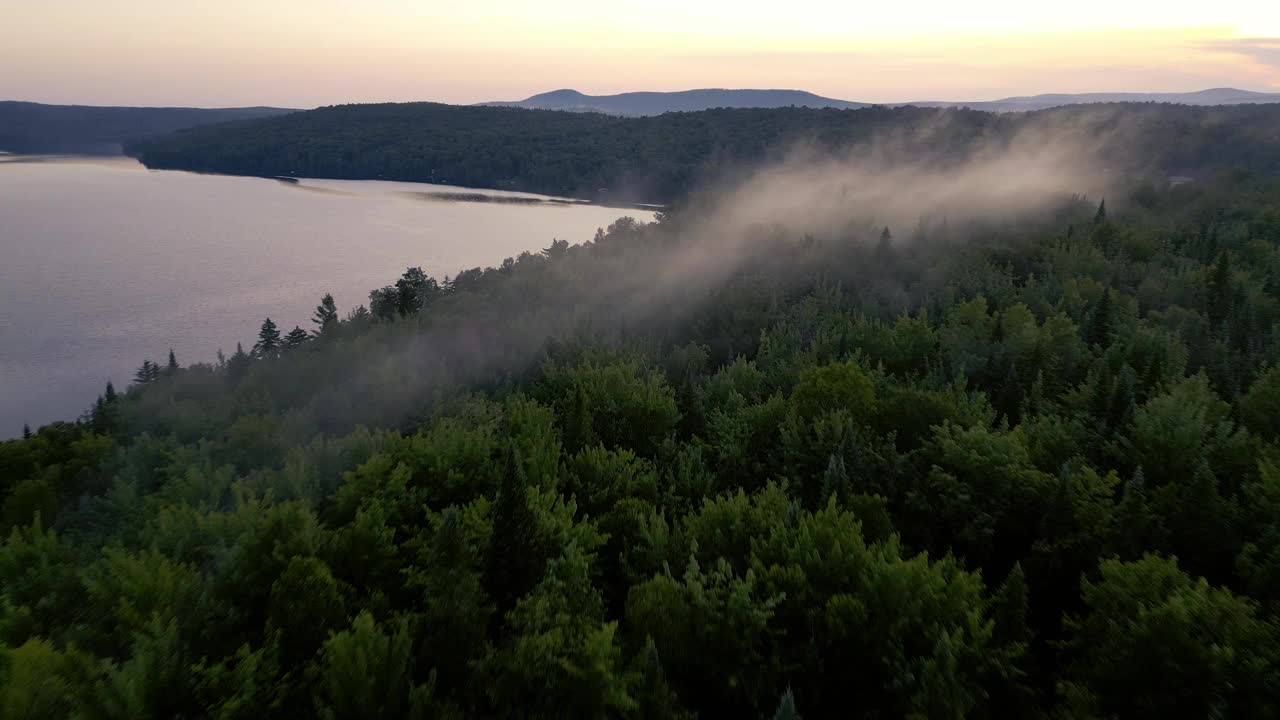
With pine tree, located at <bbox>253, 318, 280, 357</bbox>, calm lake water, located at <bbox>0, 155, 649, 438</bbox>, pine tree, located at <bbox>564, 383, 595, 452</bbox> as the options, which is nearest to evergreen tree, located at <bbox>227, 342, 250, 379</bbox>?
pine tree, located at <bbox>253, 318, 280, 357</bbox>

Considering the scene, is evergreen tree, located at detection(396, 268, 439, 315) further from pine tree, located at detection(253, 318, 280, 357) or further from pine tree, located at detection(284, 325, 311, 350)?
pine tree, located at detection(253, 318, 280, 357)

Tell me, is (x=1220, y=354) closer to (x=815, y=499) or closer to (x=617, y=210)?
(x=815, y=499)

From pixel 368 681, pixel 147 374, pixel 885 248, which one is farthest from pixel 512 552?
pixel 885 248

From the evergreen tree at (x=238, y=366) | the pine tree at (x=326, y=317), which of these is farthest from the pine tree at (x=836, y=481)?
the pine tree at (x=326, y=317)

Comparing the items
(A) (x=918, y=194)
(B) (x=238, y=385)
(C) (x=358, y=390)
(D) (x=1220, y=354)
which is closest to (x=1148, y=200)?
(A) (x=918, y=194)

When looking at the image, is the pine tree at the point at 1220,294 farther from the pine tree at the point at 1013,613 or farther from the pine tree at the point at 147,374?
the pine tree at the point at 147,374
